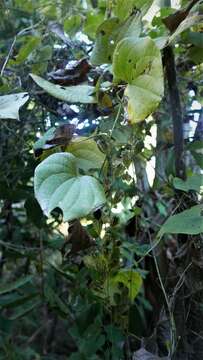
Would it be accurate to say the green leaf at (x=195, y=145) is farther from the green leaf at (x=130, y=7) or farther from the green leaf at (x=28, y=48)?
the green leaf at (x=28, y=48)

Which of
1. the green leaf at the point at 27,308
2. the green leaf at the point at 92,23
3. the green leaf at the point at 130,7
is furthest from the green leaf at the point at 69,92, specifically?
the green leaf at the point at 27,308

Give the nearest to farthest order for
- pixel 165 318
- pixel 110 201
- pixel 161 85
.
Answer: pixel 161 85
pixel 110 201
pixel 165 318

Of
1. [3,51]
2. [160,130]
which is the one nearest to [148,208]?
[160,130]

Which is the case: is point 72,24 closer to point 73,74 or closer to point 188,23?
point 73,74

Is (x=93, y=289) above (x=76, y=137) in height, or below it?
below

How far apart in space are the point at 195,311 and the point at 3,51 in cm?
60

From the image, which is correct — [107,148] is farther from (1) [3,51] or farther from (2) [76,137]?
(1) [3,51]

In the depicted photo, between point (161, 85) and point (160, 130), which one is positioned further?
point (160, 130)

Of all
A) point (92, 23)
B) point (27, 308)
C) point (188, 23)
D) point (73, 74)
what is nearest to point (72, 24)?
point (92, 23)

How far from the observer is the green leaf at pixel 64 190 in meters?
0.44

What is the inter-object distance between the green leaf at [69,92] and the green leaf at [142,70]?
7 centimetres

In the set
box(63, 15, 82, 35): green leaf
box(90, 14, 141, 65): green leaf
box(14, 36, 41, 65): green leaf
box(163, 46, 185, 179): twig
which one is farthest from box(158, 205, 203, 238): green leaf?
box(63, 15, 82, 35): green leaf

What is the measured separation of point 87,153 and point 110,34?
Answer: 0.52ft

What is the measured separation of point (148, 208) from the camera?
0.95 metres
